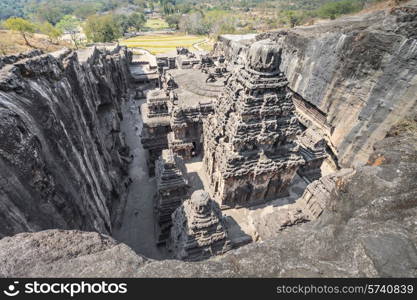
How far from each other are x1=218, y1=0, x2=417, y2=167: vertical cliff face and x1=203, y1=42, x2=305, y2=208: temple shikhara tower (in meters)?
8.21

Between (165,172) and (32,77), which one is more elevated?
(32,77)

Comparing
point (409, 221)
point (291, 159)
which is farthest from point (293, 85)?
point (409, 221)

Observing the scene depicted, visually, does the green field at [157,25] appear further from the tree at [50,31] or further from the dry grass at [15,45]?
the dry grass at [15,45]

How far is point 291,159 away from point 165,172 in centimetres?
971

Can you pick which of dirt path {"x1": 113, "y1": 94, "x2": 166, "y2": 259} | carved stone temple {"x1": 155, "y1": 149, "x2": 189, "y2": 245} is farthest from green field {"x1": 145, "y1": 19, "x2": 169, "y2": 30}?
carved stone temple {"x1": 155, "y1": 149, "x2": 189, "y2": 245}

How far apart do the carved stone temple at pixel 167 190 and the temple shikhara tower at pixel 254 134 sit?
317 cm

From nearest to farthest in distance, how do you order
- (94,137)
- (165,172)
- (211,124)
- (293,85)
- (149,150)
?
(165,172) → (94,137) → (211,124) → (149,150) → (293,85)

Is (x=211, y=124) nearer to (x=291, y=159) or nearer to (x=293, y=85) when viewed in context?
(x=291, y=159)

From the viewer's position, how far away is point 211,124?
55.3 ft

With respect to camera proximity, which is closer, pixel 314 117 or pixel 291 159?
pixel 291 159

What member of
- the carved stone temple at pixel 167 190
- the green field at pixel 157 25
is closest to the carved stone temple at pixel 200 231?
the carved stone temple at pixel 167 190

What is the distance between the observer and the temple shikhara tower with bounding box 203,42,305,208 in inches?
509

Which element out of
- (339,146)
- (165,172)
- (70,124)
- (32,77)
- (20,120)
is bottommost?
(339,146)

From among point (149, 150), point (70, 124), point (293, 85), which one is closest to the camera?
point (70, 124)
